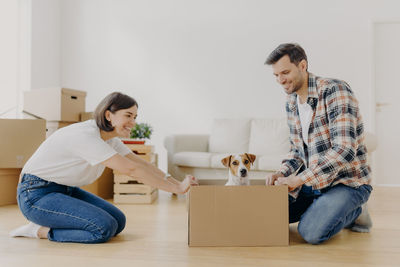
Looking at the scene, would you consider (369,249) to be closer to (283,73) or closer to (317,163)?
(317,163)

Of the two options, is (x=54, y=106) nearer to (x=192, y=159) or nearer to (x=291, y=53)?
(x=192, y=159)

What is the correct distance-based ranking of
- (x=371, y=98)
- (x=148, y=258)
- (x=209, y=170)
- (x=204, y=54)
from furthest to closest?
(x=204, y=54), (x=371, y=98), (x=209, y=170), (x=148, y=258)

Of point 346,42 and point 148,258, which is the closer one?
point 148,258

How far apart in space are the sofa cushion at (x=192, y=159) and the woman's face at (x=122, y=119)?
5.49 ft

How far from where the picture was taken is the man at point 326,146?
6.21ft

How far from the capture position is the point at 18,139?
3.17m

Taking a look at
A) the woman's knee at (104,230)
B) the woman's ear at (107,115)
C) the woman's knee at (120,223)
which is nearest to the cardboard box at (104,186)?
the woman's knee at (120,223)

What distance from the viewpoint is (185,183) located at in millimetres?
1949

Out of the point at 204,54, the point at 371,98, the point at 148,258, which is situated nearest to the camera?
the point at 148,258

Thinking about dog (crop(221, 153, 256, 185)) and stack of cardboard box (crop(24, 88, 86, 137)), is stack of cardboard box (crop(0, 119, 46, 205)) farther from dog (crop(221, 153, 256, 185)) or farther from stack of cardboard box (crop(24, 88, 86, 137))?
dog (crop(221, 153, 256, 185))

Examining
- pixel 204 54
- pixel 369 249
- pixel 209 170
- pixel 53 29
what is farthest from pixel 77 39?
pixel 369 249

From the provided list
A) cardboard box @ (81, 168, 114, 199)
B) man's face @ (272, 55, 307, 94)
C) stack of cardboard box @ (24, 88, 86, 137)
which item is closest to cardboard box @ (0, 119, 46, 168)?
stack of cardboard box @ (24, 88, 86, 137)

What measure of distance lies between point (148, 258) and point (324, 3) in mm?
3884

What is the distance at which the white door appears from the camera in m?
4.47
